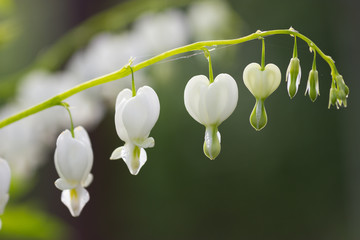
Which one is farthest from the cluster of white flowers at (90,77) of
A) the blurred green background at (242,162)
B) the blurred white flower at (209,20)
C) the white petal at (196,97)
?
the blurred green background at (242,162)

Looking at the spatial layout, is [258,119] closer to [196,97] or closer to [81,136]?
[196,97]

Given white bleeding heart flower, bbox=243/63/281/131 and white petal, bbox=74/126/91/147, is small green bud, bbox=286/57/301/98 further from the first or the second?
white petal, bbox=74/126/91/147

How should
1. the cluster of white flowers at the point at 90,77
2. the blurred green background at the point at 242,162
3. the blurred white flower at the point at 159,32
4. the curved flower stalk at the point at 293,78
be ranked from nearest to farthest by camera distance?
the curved flower stalk at the point at 293,78 < the cluster of white flowers at the point at 90,77 < the blurred white flower at the point at 159,32 < the blurred green background at the point at 242,162

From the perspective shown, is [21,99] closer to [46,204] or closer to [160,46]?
[160,46]

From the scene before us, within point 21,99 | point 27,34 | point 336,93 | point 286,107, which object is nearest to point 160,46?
point 21,99

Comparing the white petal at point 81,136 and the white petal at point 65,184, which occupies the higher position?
the white petal at point 81,136

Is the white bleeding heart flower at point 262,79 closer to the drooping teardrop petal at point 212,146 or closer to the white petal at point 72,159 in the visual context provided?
the drooping teardrop petal at point 212,146

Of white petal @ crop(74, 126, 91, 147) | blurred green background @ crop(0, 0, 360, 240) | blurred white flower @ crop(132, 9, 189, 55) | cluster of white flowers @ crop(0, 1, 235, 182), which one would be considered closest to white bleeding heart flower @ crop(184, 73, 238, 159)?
white petal @ crop(74, 126, 91, 147)

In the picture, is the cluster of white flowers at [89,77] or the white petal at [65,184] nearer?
the white petal at [65,184]
